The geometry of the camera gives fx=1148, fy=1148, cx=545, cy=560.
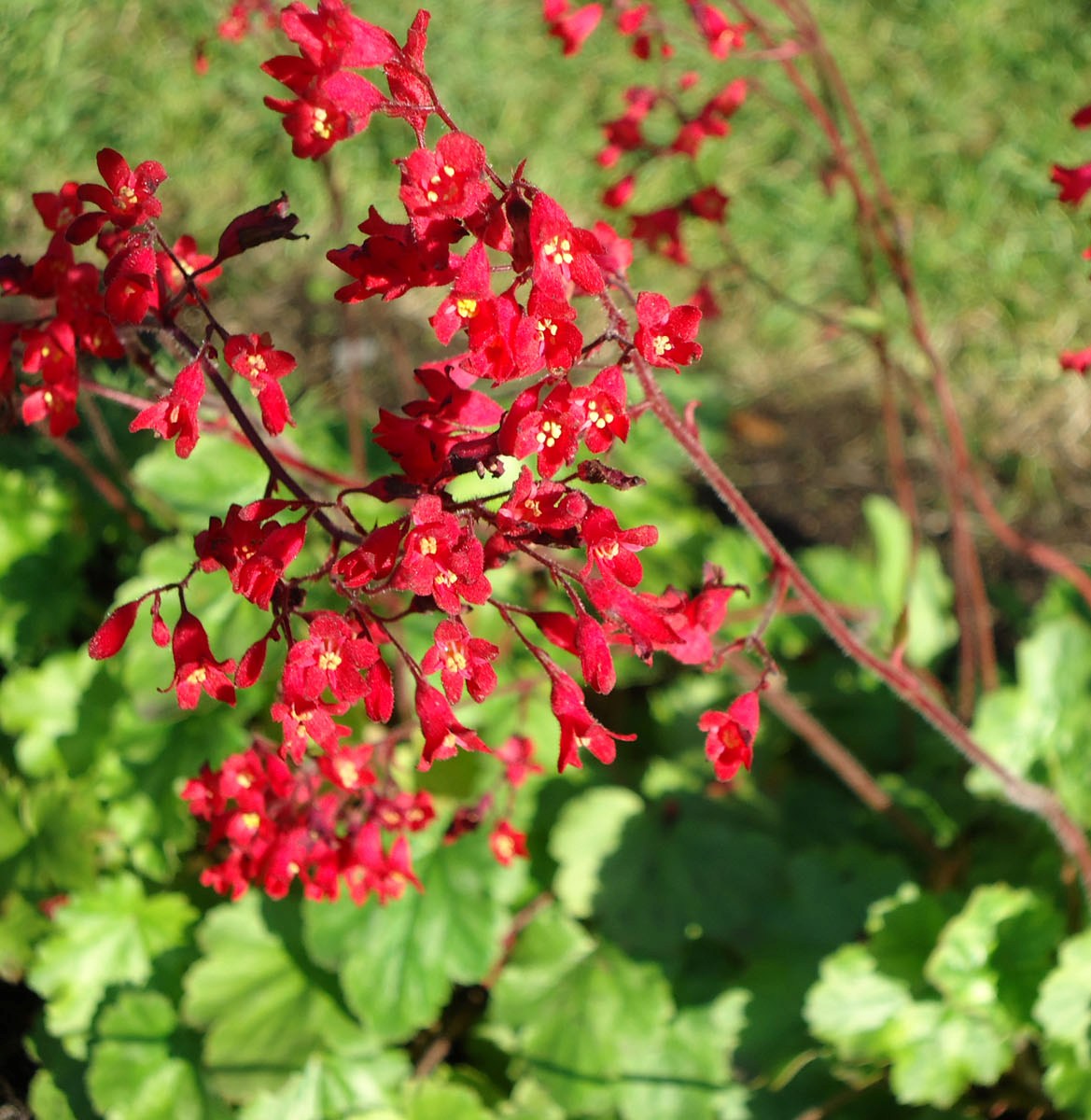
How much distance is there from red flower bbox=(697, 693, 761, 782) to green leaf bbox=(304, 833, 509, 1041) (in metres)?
0.85

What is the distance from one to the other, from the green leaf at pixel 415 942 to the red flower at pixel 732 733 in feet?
2.78

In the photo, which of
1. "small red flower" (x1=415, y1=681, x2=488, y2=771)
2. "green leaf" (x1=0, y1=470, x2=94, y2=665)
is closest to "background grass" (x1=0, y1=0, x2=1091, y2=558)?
"green leaf" (x1=0, y1=470, x2=94, y2=665)

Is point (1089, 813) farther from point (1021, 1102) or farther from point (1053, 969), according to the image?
point (1021, 1102)

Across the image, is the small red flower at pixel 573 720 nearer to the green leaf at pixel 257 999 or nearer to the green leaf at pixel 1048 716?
the green leaf at pixel 257 999

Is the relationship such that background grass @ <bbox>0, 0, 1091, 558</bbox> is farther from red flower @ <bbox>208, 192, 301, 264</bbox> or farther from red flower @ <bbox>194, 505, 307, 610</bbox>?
red flower @ <bbox>194, 505, 307, 610</bbox>

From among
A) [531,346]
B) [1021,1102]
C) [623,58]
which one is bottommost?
[1021,1102]

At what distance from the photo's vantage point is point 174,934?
7.58 feet

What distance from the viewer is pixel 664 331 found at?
1210 millimetres

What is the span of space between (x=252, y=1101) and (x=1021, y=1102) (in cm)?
144

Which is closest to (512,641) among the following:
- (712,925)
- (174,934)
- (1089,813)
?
(712,925)

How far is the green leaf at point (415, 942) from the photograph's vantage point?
207 cm

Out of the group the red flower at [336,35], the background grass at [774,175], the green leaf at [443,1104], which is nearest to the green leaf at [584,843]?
the green leaf at [443,1104]

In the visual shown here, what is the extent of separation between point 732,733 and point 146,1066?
1.37 m

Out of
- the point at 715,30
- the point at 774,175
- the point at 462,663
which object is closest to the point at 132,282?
the point at 462,663
